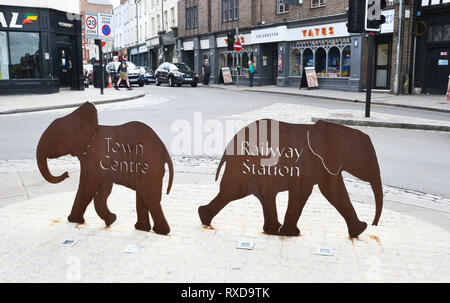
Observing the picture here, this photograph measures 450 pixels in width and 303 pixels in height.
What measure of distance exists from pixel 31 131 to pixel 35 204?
6.44 meters

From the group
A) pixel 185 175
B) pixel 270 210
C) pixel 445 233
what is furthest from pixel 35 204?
pixel 445 233

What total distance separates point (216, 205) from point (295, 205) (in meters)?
0.79

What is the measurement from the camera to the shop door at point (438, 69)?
20.5 m

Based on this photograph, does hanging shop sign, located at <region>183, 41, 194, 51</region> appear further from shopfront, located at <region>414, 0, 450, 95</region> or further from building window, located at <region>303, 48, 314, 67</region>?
shopfront, located at <region>414, 0, 450, 95</region>

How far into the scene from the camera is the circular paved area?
340cm

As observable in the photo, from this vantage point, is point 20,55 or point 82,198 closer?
point 82,198

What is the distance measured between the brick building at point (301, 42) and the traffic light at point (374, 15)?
30.4ft

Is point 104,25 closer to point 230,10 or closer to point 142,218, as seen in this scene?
point 230,10

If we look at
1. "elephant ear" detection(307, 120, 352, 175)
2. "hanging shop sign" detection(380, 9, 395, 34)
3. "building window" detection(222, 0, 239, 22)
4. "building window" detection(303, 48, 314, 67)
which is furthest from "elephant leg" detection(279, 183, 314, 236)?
"building window" detection(222, 0, 239, 22)

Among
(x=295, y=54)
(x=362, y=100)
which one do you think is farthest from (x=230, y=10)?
(x=362, y=100)

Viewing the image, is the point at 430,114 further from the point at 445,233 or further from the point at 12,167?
the point at 12,167

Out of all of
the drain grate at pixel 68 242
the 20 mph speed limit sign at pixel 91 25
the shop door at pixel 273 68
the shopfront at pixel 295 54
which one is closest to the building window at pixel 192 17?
the shopfront at pixel 295 54

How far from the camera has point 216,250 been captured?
3887 mm
